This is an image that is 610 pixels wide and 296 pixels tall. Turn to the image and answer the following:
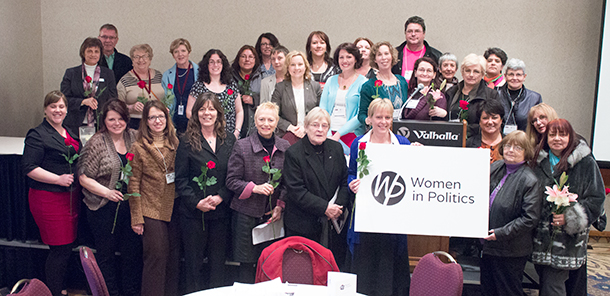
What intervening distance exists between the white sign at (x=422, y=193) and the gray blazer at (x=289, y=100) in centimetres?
124

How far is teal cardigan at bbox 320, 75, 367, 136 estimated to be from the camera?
434 cm

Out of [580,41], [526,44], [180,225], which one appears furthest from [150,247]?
[580,41]

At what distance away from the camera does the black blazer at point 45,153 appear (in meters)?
3.84

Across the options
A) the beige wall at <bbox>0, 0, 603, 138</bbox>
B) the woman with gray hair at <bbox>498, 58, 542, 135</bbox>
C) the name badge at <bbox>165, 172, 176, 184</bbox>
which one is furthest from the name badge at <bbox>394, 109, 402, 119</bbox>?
the beige wall at <bbox>0, 0, 603, 138</bbox>

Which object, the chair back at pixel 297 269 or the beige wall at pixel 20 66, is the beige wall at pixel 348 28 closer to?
the beige wall at pixel 20 66

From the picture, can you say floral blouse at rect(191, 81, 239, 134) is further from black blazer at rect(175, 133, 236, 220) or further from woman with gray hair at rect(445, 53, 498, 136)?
woman with gray hair at rect(445, 53, 498, 136)

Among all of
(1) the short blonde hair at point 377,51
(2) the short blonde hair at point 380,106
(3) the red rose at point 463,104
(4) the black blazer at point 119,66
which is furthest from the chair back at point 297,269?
(4) the black blazer at point 119,66

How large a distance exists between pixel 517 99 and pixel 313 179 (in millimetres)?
2326

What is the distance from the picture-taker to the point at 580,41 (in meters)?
6.57

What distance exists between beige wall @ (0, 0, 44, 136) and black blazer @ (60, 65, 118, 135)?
2162 mm

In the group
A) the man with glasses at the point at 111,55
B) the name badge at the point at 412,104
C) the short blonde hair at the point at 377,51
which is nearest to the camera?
the name badge at the point at 412,104

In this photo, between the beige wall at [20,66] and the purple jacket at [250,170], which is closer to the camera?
the purple jacket at [250,170]

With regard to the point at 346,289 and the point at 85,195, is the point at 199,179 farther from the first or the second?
the point at 346,289

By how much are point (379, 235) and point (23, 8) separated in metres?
6.21
